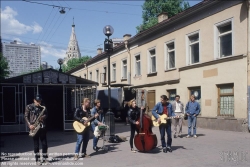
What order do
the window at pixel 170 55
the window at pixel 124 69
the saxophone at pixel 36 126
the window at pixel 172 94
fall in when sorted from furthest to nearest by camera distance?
the window at pixel 124 69, the window at pixel 170 55, the window at pixel 172 94, the saxophone at pixel 36 126

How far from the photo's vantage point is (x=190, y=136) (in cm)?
1150

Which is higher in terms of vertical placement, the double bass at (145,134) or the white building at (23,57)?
the white building at (23,57)

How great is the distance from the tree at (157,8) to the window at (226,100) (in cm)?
2452

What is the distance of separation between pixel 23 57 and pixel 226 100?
54.3 meters

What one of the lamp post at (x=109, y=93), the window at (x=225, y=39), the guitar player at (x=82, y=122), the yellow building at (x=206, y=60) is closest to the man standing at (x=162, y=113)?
the guitar player at (x=82, y=122)

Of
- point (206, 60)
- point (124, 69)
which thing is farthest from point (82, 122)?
point (124, 69)

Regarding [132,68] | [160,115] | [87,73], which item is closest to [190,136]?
[160,115]

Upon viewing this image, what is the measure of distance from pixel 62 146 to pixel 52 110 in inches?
288

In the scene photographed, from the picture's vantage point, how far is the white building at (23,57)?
54.9 m

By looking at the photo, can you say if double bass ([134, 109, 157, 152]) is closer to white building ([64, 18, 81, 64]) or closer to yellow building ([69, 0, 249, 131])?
yellow building ([69, 0, 249, 131])

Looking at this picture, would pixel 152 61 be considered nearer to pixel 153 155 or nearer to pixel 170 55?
pixel 170 55

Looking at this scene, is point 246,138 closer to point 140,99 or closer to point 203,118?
point 203,118

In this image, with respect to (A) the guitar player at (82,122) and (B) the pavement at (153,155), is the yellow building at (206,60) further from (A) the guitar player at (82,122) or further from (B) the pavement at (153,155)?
(A) the guitar player at (82,122)

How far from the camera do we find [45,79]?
13.8 metres
